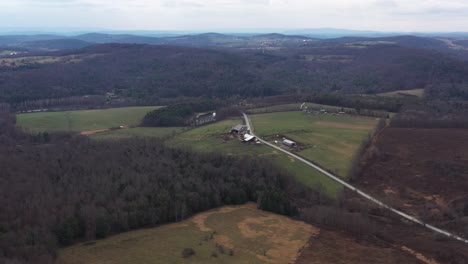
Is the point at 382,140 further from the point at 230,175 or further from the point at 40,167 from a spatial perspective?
the point at 40,167

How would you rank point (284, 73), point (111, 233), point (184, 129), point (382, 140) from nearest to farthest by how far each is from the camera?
1. point (111, 233)
2. point (382, 140)
3. point (184, 129)
4. point (284, 73)

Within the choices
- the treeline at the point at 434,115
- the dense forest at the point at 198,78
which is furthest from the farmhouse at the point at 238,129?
the dense forest at the point at 198,78

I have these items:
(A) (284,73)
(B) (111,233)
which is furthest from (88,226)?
(A) (284,73)

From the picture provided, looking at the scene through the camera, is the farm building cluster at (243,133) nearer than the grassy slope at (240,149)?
No

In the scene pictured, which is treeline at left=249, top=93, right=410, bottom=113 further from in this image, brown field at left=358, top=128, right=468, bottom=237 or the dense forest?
the dense forest

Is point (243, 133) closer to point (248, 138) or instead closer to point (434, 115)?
point (248, 138)

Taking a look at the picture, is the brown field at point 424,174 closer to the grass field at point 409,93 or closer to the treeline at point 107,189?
the treeline at point 107,189

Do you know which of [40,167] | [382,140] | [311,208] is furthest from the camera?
[382,140]
